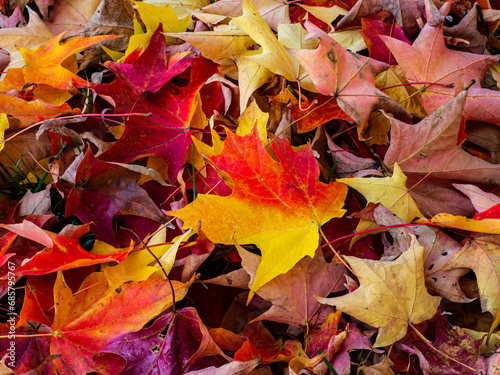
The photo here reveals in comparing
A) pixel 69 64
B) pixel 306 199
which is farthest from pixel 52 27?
pixel 306 199

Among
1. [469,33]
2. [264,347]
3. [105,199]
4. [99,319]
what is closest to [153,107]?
[105,199]

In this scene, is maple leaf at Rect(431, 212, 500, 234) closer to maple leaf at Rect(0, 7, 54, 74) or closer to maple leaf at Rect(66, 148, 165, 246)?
maple leaf at Rect(66, 148, 165, 246)

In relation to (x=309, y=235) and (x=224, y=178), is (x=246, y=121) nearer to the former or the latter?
(x=224, y=178)

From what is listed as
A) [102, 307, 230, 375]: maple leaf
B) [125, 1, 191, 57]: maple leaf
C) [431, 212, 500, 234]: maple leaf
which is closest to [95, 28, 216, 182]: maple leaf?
[125, 1, 191, 57]: maple leaf

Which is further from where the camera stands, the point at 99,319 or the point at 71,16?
the point at 71,16

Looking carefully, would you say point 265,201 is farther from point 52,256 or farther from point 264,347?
point 52,256

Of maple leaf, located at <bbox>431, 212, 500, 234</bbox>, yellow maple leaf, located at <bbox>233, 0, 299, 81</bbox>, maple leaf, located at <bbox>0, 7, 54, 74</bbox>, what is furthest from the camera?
maple leaf, located at <bbox>0, 7, 54, 74</bbox>

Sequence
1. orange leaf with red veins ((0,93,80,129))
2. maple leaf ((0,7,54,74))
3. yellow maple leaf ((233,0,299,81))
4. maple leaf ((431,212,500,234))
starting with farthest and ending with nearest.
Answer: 1. maple leaf ((0,7,54,74))
2. orange leaf with red veins ((0,93,80,129))
3. yellow maple leaf ((233,0,299,81))
4. maple leaf ((431,212,500,234))
